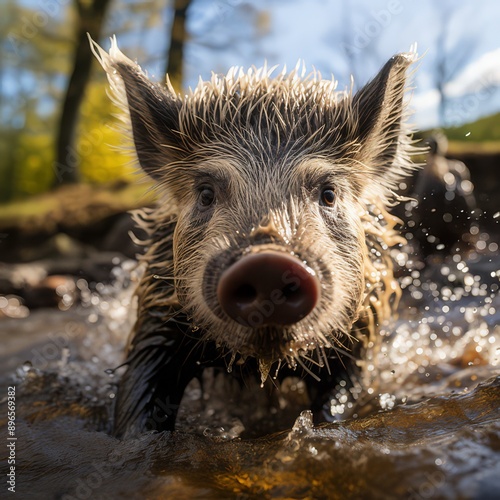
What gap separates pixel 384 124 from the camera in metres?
3.84

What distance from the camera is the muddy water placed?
2.11 meters

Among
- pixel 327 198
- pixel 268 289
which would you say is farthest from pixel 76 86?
pixel 268 289

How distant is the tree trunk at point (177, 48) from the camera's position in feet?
64.5

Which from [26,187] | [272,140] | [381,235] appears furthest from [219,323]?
[26,187]

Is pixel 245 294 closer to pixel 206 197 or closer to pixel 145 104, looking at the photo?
pixel 206 197

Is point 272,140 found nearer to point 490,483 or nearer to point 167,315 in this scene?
point 167,315

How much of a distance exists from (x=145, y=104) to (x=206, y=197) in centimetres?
86

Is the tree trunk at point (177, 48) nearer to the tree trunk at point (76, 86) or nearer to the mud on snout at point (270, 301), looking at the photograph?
the tree trunk at point (76, 86)

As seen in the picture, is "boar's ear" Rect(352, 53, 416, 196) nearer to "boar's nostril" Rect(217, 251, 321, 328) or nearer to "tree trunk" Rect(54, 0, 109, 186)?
"boar's nostril" Rect(217, 251, 321, 328)

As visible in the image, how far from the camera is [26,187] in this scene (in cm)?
2872

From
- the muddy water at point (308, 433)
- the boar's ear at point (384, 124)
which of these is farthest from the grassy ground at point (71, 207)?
the boar's ear at point (384, 124)

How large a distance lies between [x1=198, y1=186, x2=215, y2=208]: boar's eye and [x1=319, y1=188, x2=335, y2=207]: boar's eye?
67cm

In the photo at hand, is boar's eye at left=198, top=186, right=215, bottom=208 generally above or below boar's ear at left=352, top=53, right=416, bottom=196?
below

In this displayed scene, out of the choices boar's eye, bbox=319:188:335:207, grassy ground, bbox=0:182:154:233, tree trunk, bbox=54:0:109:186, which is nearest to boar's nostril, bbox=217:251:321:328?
boar's eye, bbox=319:188:335:207
